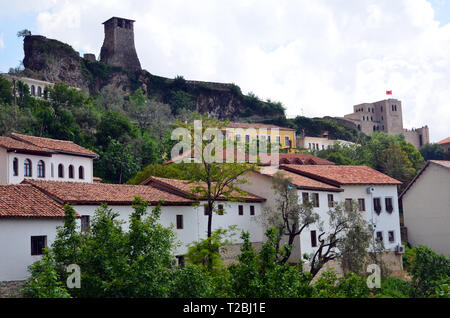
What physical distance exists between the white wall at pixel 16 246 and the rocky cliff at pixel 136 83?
55465mm

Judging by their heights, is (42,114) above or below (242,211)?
above

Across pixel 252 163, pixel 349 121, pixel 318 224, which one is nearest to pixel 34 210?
pixel 252 163

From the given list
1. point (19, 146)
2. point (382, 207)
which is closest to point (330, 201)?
point (382, 207)

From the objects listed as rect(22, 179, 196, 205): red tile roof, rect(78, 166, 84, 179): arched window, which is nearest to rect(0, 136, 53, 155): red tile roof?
rect(78, 166, 84, 179): arched window

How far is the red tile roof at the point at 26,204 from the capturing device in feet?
69.0

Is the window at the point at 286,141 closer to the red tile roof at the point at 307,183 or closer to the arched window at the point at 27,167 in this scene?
the red tile roof at the point at 307,183

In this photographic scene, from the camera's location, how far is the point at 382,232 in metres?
39.6

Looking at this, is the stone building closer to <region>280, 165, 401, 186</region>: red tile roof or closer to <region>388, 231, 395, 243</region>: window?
<region>280, 165, 401, 186</region>: red tile roof

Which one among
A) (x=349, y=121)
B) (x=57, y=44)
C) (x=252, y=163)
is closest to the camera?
(x=252, y=163)

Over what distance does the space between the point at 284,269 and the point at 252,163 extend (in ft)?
43.0

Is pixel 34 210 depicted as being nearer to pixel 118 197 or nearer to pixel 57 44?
pixel 118 197

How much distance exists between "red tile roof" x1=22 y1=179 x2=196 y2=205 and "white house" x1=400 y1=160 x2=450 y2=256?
2146 centimetres

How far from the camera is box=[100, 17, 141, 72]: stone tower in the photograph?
297 feet

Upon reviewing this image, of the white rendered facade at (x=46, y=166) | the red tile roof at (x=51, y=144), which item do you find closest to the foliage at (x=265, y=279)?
the white rendered facade at (x=46, y=166)
